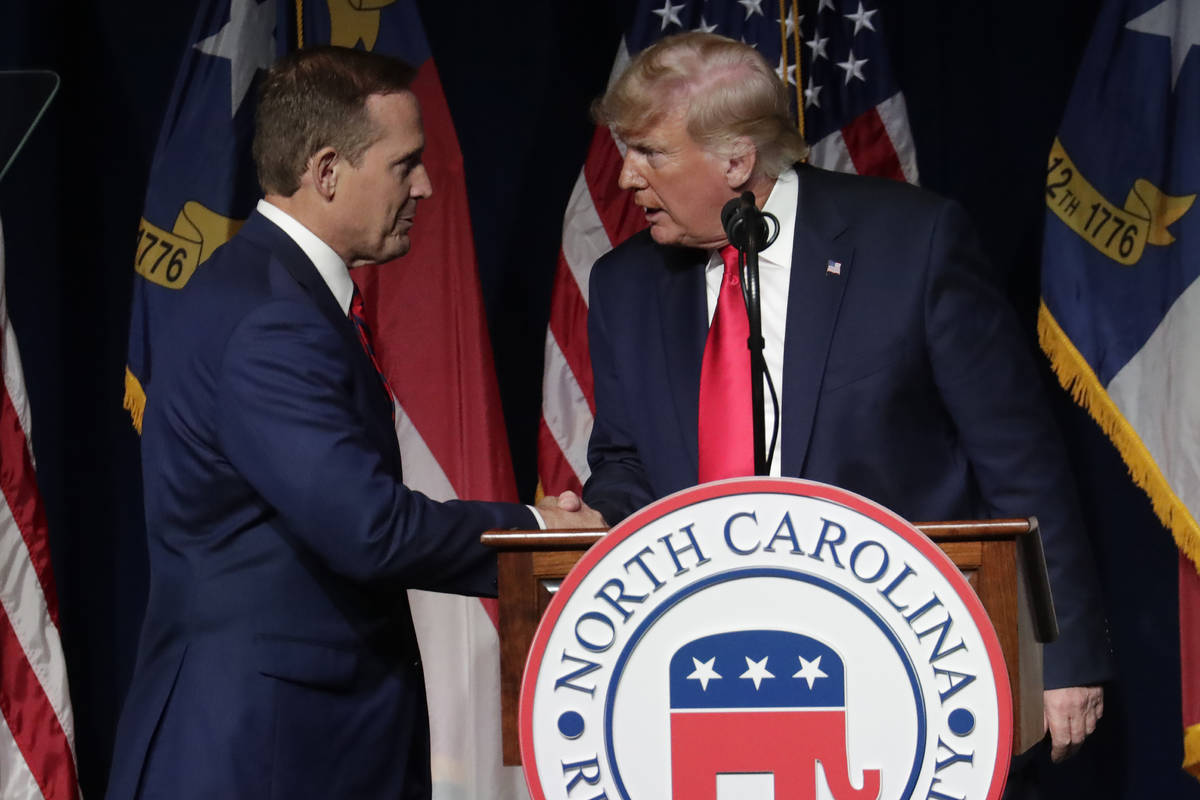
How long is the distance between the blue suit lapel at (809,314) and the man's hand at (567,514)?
0.94 ft

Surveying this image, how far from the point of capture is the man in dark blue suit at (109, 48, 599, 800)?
173cm

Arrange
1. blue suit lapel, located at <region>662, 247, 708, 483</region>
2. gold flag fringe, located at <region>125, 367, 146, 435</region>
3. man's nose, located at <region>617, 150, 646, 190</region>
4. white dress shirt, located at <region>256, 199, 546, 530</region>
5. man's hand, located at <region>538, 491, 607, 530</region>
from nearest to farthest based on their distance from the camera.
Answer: man's hand, located at <region>538, 491, 607, 530</region> → white dress shirt, located at <region>256, 199, 546, 530</region> → blue suit lapel, located at <region>662, 247, 708, 483</region> → man's nose, located at <region>617, 150, 646, 190</region> → gold flag fringe, located at <region>125, 367, 146, 435</region>

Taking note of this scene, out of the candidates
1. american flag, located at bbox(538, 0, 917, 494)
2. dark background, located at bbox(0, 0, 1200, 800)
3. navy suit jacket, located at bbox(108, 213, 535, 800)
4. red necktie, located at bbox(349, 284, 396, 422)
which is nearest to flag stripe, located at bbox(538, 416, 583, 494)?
american flag, located at bbox(538, 0, 917, 494)

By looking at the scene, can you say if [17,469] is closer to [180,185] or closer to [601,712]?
[180,185]

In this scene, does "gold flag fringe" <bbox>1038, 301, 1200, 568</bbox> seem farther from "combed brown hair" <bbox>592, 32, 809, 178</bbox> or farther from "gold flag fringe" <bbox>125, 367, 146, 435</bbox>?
"gold flag fringe" <bbox>125, 367, 146, 435</bbox>

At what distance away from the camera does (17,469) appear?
A: 312cm

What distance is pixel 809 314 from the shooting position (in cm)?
200

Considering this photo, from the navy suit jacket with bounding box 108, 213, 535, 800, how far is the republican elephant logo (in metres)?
0.53

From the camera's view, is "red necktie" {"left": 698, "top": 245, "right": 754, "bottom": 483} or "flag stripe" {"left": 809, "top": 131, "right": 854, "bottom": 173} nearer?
"red necktie" {"left": 698, "top": 245, "right": 754, "bottom": 483}

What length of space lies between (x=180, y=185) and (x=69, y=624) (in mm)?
1194

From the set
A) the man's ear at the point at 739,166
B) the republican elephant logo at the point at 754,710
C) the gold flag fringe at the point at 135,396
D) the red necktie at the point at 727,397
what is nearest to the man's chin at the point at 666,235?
the man's ear at the point at 739,166

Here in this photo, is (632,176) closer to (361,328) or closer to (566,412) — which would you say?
(361,328)

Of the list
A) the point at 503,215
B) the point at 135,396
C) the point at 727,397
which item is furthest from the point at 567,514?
the point at 503,215

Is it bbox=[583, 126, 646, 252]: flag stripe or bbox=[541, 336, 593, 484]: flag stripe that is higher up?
bbox=[583, 126, 646, 252]: flag stripe
